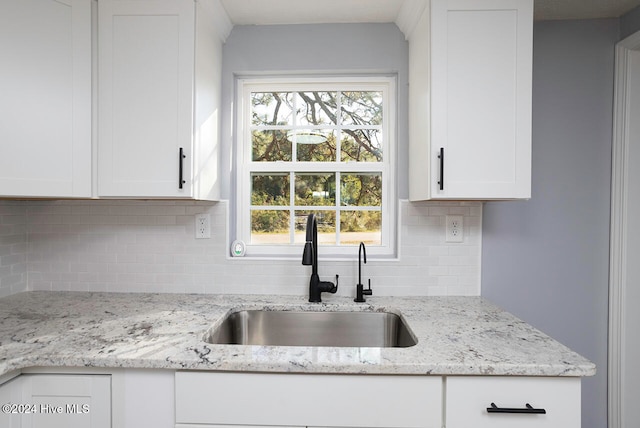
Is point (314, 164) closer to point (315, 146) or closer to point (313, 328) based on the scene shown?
point (315, 146)

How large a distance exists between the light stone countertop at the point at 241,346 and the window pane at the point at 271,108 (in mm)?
1002

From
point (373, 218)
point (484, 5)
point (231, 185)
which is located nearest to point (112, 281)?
point (231, 185)

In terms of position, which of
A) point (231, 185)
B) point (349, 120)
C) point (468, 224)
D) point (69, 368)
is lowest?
point (69, 368)

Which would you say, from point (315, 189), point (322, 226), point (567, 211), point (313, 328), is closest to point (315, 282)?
point (313, 328)

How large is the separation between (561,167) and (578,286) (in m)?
0.63

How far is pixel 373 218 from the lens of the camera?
195 cm

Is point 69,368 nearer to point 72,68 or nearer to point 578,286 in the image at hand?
point 72,68

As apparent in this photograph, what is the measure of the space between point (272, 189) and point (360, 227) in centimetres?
53

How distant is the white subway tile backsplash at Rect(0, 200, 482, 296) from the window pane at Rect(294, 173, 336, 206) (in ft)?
1.14

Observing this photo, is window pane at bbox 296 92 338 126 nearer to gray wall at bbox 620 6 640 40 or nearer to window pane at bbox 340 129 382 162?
window pane at bbox 340 129 382 162

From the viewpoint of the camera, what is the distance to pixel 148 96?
1525 mm

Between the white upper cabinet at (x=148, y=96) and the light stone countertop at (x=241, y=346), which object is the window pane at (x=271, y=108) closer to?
the white upper cabinet at (x=148, y=96)

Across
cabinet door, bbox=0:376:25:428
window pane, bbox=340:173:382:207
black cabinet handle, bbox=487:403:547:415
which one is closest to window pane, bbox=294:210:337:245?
window pane, bbox=340:173:382:207

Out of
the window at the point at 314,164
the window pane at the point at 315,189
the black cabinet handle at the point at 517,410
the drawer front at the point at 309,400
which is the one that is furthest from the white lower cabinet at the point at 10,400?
the black cabinet handle at the point at 517,410
